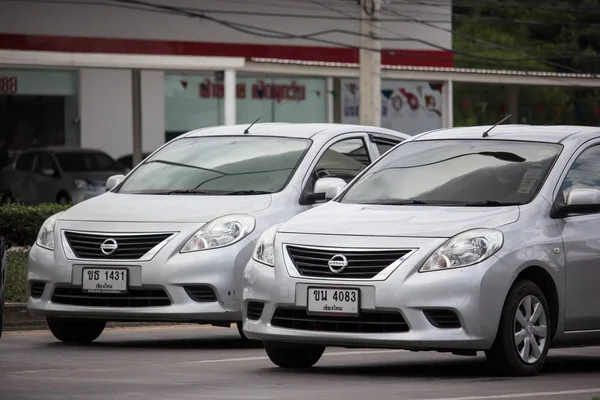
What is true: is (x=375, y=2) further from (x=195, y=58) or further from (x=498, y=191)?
(x=498, y=191)

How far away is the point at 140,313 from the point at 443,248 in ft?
9.96

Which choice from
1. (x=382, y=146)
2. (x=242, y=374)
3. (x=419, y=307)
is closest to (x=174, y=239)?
(x=242, y=374)

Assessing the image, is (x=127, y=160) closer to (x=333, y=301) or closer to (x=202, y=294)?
(x=202, y=294)

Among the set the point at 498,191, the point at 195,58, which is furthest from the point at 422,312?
the point at 195,58

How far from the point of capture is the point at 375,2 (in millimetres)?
33781

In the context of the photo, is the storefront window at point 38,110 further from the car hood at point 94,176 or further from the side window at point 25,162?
the car hood at point 94,176

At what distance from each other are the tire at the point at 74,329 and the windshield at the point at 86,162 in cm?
2163

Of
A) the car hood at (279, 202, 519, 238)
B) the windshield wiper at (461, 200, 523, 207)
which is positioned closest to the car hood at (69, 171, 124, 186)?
the car hood at (279, 202, 519, 238)

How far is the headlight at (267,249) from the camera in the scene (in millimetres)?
10273

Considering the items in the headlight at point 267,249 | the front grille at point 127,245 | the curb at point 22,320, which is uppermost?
the headlight at point 267,249

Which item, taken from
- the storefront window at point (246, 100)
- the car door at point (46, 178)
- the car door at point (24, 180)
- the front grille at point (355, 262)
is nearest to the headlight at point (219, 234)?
the front grille at point (355, 262)

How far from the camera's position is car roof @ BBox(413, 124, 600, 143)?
11.0m

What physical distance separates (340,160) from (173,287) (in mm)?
2211

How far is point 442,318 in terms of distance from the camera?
31.9ft
